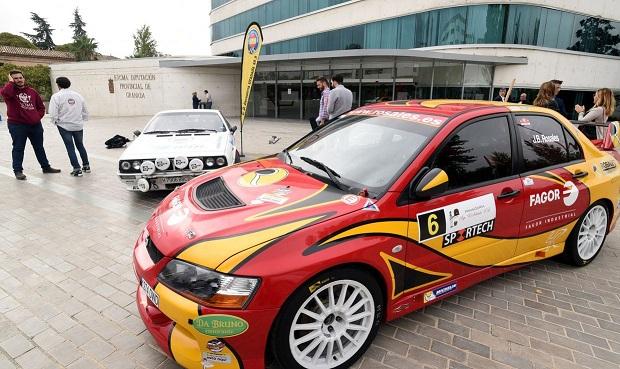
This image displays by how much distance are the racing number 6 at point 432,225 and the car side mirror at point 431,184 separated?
18 centimetres

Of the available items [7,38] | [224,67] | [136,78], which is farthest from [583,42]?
[7,38]

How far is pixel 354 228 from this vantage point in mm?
2291

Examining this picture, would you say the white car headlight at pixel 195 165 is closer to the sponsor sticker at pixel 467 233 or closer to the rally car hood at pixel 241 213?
the rally car hood at pixel 241 213

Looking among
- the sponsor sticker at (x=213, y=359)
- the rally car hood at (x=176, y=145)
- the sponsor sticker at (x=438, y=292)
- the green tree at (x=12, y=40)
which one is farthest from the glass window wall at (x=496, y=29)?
the green tree at (x=12, y=40)

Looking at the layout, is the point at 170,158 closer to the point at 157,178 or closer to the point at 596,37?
the point at 157,178

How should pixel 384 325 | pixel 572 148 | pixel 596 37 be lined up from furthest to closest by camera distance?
pixel 596 37, pixel 572 148, pixel 384 325

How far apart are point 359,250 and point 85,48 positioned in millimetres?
74474

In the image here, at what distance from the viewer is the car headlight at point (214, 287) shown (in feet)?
6.56

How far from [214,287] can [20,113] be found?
7.26 m

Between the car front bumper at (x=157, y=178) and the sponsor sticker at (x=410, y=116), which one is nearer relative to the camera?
the sponsor sticker at (x=410, y=116)

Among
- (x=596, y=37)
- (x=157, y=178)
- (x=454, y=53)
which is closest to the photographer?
(x=157, y=178)

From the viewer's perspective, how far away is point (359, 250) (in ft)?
7.44

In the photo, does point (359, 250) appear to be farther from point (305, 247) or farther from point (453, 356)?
point (453, 356)

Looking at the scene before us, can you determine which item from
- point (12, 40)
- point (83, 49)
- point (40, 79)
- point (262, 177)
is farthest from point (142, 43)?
point (262, 177)
